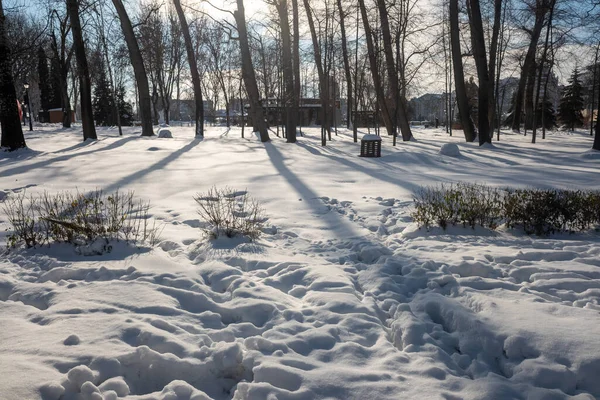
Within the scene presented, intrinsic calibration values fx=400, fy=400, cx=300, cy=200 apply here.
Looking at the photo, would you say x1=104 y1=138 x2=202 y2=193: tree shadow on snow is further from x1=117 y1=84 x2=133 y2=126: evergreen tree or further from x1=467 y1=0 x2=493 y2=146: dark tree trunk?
x1=117 y1=84 x2=133 y2=126: evergreen tree

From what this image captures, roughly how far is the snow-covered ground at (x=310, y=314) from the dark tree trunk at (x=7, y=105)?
337 inches

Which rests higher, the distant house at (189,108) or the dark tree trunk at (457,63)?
the distant house at (189,108)

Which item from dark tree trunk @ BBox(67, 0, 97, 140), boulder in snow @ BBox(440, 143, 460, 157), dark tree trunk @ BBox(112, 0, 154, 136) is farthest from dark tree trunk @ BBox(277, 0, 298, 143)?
dark tree trunk @ BBox(67, 0, 97, 140)

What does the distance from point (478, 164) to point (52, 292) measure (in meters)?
11.3

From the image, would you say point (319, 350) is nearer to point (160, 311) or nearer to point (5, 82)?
point (160, 311)

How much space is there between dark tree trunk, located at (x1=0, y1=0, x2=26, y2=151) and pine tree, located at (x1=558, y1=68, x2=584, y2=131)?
39.5 metres

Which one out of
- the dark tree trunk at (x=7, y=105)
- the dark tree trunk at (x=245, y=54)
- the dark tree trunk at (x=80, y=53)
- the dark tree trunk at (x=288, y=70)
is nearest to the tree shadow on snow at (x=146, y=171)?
the dark tree trunk at (x=245, y=54)

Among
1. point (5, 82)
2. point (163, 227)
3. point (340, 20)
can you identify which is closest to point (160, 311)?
point (163, 227)

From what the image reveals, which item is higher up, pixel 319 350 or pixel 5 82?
pixel 5 82

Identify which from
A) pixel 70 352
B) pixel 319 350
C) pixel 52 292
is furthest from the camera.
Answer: pixel 52 292

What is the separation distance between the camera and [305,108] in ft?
158

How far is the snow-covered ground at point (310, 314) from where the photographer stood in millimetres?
Result: 2359

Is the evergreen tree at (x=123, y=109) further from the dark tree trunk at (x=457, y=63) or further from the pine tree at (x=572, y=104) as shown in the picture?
the pine tree at (x=572, y=104)

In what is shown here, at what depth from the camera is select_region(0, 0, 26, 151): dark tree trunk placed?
1118 centimetres
